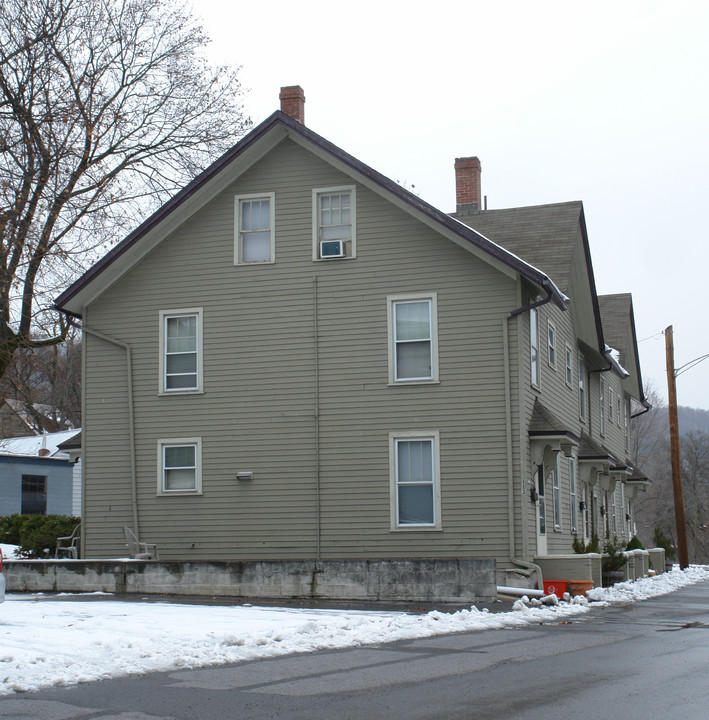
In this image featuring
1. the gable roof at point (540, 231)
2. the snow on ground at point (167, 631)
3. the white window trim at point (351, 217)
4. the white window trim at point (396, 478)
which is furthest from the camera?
the gable roof at point (540, 231)

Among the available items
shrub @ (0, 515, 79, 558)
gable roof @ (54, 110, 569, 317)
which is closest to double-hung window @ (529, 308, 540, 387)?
gable roof @ (54, 110, 569, 317)

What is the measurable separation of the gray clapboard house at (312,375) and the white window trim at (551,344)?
0.52 metres

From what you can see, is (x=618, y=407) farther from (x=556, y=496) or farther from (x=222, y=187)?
(x=222, y=187)

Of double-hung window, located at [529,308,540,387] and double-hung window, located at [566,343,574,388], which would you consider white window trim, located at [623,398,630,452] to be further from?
double-hung window, located at [529,308,540,387]

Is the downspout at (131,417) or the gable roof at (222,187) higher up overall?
the gable roof at (222,187)

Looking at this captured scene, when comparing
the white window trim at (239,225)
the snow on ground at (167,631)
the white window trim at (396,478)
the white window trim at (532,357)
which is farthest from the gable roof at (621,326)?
the snow on ground at (167,631)

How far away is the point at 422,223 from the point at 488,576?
300 inches

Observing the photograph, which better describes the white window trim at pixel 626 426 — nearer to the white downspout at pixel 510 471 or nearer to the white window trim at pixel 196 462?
the white downspout at pixel 510 471

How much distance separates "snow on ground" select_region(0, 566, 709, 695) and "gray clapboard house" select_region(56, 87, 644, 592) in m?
3.84

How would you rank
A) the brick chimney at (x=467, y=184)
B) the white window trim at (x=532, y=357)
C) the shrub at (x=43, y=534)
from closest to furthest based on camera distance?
the white window trim at (x=532, y=357) < the shrub at (x=43, y=534) < the brick chimney at (x=467, y=184)

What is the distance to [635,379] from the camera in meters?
39.3

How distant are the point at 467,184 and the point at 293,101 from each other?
671cm

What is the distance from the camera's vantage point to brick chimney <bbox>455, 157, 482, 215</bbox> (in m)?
27.9

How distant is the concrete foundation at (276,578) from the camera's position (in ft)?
53.4
